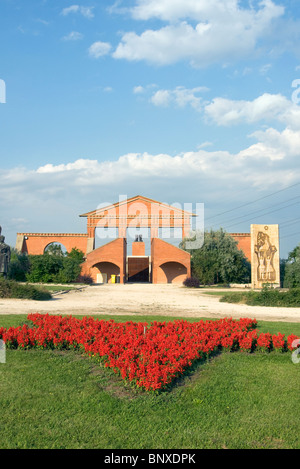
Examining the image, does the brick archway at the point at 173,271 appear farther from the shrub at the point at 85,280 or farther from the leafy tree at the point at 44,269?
the leafy tree at the point at 44,269

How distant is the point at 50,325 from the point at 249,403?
15.6ft

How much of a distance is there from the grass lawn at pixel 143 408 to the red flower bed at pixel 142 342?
21cm

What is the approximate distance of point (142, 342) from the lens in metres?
7.20

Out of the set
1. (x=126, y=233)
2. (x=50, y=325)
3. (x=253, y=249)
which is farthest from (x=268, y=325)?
(x=126, y=233)

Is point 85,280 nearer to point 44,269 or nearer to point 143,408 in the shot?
point 44,269

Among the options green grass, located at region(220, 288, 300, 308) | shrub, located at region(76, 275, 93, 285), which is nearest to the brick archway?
shrub, located at region(76, 275, 93, 285)

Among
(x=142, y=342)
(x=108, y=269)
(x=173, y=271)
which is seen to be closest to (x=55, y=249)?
(x=108, y=269)

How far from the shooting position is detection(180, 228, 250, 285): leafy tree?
122 ft

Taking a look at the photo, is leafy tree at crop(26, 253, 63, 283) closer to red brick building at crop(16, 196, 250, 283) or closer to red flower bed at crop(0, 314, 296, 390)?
red brick building at crop(16, 196, 250, 283)

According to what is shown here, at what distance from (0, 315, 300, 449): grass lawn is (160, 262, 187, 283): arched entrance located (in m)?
33.0

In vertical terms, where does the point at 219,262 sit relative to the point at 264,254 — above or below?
below

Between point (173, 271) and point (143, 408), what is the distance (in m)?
35.5

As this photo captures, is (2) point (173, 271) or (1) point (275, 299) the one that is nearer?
(1) point (275, 299)
